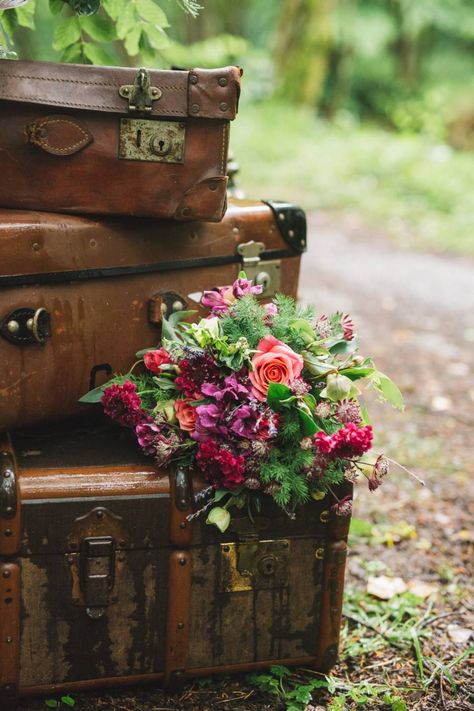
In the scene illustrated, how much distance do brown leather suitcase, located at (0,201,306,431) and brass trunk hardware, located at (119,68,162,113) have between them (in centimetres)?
31

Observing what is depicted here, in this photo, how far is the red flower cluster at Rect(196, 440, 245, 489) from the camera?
199 cm

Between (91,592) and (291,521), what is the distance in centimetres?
54

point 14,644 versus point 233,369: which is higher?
point 233,369

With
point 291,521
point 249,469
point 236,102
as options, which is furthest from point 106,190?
point 291,521

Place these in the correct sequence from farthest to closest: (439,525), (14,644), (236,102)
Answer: (439,525) < (236,102) < (14,644)

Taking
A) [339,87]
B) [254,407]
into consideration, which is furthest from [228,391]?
[339,87]

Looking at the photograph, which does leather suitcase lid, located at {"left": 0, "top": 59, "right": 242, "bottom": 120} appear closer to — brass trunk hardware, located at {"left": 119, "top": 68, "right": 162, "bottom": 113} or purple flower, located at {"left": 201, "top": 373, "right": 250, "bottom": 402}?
brass trunk hardware, located at {"left": 119, "top": 68, "right": 162, "bottom": 113}

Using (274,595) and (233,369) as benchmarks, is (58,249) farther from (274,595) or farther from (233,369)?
(274,595)

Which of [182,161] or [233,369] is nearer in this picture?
[233,369]

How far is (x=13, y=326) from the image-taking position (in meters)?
2.15

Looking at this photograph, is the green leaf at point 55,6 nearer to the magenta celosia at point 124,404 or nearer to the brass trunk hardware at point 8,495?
the magenta celosia at point 124,404

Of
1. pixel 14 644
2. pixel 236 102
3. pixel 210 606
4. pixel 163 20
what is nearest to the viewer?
pixel 14 644

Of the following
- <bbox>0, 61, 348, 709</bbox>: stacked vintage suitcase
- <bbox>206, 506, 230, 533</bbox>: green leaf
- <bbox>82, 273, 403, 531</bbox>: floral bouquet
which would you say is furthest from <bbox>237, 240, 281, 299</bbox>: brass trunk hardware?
<bbox>206, 506, 230, 533</bbox>: green leaf

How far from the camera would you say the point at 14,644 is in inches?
78.7
